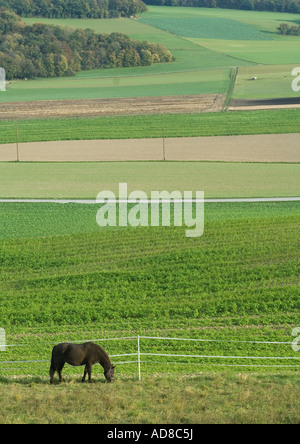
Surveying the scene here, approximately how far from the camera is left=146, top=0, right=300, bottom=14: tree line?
166250 millimetres

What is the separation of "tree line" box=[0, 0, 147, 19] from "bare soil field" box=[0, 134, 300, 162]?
71.0 m

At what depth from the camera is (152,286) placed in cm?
3145

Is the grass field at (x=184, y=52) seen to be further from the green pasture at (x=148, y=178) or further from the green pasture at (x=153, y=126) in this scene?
the green pasture at (x=148, y=178)

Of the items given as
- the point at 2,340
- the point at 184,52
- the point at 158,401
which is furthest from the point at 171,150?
the point at 184,52

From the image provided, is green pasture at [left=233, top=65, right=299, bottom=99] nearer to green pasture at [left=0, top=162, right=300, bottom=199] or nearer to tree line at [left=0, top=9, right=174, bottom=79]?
tree line at [left=0, top=9, right=174, bottom=79]

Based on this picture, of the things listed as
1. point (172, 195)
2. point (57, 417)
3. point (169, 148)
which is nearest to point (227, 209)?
point (172, 195)

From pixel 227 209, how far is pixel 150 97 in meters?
50.3

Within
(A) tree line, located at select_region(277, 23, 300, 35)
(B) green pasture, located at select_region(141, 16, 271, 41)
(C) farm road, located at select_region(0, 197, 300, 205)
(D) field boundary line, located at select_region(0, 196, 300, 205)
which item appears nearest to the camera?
(D) field boundary line, located at select_region(0, 196, 300, 205)

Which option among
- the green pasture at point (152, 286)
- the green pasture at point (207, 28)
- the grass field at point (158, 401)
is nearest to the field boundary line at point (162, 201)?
the green pasture at point (152, 286)

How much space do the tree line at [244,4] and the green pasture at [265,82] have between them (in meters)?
58.6

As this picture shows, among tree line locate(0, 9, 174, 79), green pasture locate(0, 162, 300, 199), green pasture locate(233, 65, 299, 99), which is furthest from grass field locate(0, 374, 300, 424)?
tree line locate(0, 9, 174, 79)

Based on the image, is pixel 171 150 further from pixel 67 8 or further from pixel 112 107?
pixel 67 8

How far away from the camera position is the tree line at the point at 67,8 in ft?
442
